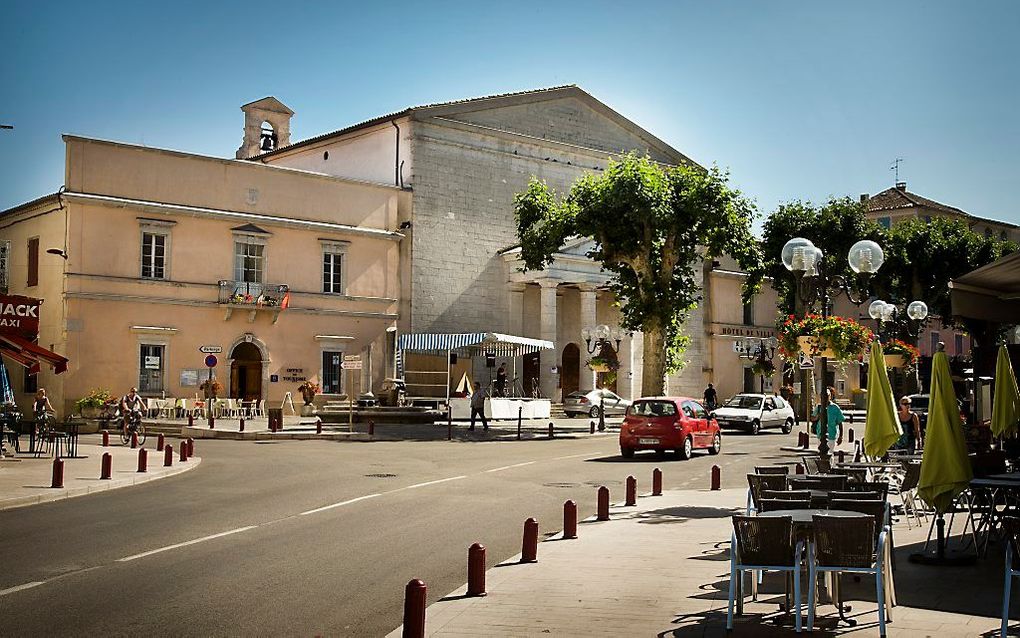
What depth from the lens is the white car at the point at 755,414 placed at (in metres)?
41.1

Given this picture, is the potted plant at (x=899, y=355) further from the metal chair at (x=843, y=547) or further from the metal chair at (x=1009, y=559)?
the metal chair at (x=1009, y=559)

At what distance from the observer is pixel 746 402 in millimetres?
42031

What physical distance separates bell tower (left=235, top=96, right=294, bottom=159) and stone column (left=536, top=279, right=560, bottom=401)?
18.3 metres

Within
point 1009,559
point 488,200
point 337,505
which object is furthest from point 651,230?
point 1009,559

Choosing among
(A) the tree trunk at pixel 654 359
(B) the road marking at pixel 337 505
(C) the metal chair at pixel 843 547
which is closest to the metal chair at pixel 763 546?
(C) the metal chair at pixel 843 547

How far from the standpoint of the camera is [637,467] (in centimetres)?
2441

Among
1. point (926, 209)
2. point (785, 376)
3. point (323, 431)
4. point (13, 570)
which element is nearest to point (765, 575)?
point (13, 570)

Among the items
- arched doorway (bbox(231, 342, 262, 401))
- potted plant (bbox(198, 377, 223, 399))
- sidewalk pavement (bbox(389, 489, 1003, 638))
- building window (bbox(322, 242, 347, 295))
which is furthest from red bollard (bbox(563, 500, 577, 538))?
building window (bbox(322, 242, 347, 295))

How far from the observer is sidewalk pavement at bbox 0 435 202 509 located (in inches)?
669

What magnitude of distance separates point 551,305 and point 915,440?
2837 cm

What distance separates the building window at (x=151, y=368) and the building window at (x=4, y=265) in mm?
7158

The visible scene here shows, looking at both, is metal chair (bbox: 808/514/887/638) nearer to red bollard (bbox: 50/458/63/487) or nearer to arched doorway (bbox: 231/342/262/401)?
red bollard (bbox: 50/458/63/487)

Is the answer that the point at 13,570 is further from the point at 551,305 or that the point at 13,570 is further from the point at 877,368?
the point at 551,305

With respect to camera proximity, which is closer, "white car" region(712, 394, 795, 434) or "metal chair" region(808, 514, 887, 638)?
"metal chair" region(808, 514, 887, 638)
